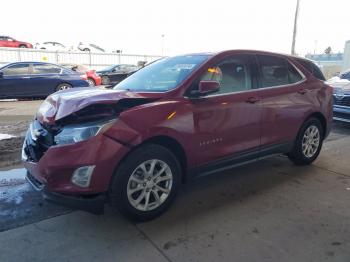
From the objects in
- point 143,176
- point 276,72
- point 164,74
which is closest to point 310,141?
point 276,72

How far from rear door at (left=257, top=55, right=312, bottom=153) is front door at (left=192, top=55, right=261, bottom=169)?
18 cm

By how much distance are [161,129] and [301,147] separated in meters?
2.63

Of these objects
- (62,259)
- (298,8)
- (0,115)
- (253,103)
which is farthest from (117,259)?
(298,8)

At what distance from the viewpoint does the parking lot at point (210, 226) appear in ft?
10.2

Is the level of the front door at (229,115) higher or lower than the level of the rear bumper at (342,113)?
higher

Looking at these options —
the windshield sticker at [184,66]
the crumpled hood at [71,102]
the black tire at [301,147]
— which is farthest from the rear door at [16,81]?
the black tire at [301,147]

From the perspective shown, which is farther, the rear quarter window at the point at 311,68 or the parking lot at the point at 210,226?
the rear quarter window at the point at 311,68

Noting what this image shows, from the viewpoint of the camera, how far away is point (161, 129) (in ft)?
11.5

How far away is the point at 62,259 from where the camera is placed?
3.00 m

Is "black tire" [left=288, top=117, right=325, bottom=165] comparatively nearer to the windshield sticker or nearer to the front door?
the front door

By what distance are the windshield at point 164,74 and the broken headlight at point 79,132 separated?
0.91m

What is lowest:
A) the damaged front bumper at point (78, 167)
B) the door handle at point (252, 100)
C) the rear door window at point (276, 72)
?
the damaged front bumper at point (78, 167)

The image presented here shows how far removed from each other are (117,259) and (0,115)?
8.21m

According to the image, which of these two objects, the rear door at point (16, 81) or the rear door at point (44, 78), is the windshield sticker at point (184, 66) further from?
the rear door at point (16, 81)
